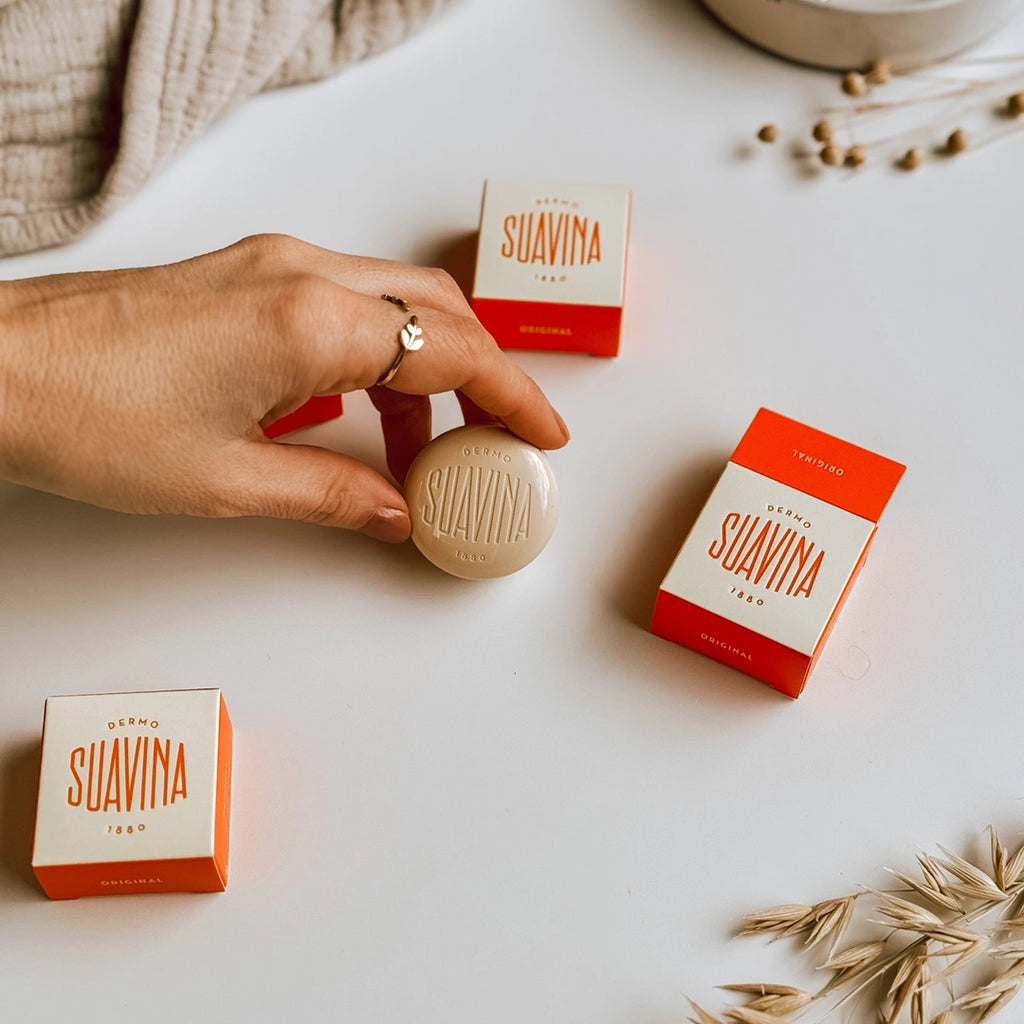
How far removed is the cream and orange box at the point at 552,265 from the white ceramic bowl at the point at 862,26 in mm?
269

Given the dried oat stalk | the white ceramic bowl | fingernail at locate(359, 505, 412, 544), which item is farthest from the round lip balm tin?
the white ceramic bowl

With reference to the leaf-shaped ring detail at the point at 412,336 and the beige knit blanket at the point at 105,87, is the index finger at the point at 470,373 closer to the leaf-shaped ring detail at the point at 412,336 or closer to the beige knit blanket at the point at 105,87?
the leaf-shaped ring detail at the point at 412,336

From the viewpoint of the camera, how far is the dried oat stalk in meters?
0.86

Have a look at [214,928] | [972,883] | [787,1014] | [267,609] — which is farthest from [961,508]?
[214,928]

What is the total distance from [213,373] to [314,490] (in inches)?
5.1

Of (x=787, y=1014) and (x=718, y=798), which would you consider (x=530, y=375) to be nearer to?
(x=718, y=798)

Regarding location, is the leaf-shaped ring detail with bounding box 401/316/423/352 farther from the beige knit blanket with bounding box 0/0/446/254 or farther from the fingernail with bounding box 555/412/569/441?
the beige knit blanket with bounding box 0/0/446/254

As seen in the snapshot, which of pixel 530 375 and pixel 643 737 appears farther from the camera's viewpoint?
pixel 530 375

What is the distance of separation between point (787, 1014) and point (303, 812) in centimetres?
40

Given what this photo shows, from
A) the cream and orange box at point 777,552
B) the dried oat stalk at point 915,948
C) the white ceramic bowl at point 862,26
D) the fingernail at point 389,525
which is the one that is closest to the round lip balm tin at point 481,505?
the fingernail at point 389,525

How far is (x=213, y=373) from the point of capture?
2.82 feet

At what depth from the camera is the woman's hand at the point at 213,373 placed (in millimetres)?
847

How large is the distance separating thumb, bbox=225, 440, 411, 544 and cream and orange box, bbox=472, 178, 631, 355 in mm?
208

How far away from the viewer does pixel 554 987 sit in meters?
0.87
